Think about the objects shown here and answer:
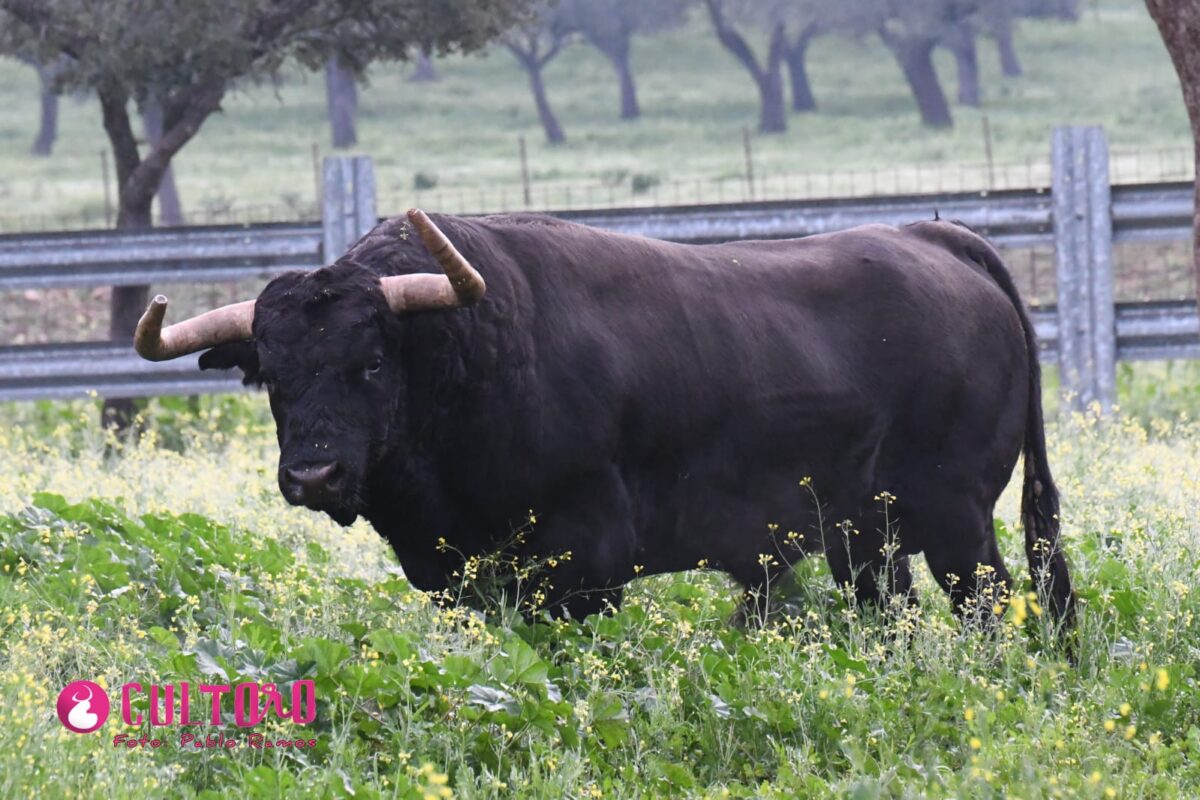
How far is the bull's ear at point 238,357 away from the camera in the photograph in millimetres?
6008

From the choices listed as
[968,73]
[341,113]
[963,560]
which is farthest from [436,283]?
[968,73]

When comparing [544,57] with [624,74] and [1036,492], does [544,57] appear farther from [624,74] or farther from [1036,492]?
[1036,492]

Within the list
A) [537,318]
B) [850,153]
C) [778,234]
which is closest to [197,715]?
[537,318]

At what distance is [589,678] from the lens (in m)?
5.40

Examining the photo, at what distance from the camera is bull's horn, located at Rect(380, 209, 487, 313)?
5.48 m

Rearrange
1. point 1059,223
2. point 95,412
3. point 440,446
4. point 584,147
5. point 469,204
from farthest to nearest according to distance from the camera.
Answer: point 584,147
point 469,204
point 95,412
point 1059,223
point 440,446

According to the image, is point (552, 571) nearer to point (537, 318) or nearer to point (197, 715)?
point (537, 318)

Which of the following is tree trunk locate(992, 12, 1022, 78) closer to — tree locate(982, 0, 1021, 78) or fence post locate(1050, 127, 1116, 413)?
tree locate(982, 0, 1021, 78)

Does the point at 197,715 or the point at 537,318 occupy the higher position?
the point at 537,318

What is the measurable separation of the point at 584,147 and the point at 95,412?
3493 cm

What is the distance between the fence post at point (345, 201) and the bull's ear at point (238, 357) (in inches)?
204

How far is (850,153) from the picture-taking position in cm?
4291

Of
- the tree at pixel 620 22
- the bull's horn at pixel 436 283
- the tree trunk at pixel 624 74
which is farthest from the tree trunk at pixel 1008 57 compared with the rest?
the bull's horn at pixel 436 283

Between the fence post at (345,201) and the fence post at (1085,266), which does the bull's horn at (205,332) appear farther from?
the fence post at (1085,266)
